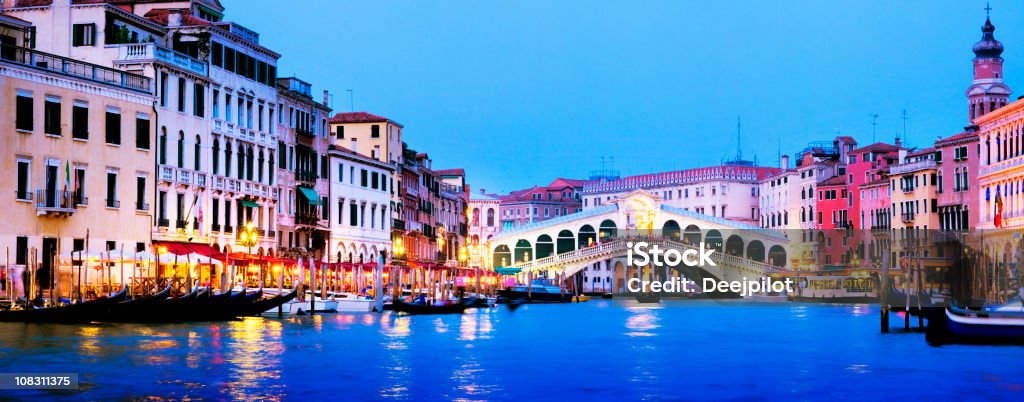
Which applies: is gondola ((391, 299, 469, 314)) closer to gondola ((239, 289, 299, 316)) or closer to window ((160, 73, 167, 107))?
gondola ((239, 289, 299, 316))

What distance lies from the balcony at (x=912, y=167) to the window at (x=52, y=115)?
32.2m

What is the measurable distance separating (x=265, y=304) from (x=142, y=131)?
4096 millimetres

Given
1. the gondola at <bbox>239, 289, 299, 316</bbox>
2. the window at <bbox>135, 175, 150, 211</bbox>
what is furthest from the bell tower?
the window at <bbox>135, 175, 150, 211</bbox>

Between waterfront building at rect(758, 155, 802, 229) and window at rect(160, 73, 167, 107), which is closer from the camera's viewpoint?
window at rect(160, 73, 167, 107)

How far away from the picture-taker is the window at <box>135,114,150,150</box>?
30.9m

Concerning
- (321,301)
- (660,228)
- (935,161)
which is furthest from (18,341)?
(660,228)

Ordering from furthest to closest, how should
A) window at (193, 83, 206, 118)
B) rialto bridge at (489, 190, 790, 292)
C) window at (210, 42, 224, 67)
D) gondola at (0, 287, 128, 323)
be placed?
rialto bridge at (489, 190, 790, 292)
window at (210, 42, 224, 67)
window at (193, 83, 206, 118)
gondola at (0, 287, 128, 323)

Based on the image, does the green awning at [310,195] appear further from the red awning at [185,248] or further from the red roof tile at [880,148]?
the red roof tile at [880,148]

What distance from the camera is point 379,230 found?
45.3 metres

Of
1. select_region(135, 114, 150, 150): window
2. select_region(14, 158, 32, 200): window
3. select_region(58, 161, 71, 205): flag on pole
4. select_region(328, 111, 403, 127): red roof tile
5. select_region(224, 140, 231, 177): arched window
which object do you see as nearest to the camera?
select_region(14, 158, 32, 200): window

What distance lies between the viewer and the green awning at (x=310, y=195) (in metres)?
39.0

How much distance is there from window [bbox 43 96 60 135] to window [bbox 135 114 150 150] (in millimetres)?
2237

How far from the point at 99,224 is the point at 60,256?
Result: 146 cm

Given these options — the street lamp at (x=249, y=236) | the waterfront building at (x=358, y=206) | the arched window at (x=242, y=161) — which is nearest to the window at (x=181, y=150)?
the street lamp at (x=249, y=236)
